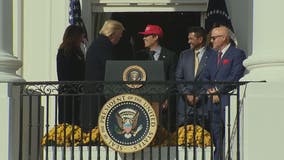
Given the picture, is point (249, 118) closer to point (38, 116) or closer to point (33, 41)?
point (38, 116)

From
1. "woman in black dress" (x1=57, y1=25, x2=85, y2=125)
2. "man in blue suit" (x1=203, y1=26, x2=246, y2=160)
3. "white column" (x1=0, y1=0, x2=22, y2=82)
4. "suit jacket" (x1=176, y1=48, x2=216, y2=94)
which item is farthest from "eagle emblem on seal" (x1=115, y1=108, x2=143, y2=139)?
"woman in black dress" (x1=57, y1=25, x2=85, y2=125)

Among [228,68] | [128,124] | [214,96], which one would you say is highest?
[228,68]

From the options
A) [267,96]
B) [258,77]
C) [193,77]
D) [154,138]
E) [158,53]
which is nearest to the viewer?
[267,96]

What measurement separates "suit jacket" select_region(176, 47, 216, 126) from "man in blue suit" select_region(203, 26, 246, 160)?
101 millimetres

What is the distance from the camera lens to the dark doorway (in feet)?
45.2

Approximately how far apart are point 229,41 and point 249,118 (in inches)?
54.8

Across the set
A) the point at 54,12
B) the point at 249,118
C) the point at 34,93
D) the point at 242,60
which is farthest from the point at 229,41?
the point at 54,12

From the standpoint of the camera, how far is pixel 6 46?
32.9 ft

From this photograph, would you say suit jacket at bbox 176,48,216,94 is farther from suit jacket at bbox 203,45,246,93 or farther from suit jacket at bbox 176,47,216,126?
suit jacket at bbox 203,45,246,93

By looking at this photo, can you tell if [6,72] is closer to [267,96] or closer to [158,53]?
[158,53]

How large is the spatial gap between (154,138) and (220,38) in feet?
4.79

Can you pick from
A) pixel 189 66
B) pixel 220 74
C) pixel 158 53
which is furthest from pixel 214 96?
pixel 158 53

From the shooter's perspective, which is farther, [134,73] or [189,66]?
[189,66]

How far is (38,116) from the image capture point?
998 centimetres
